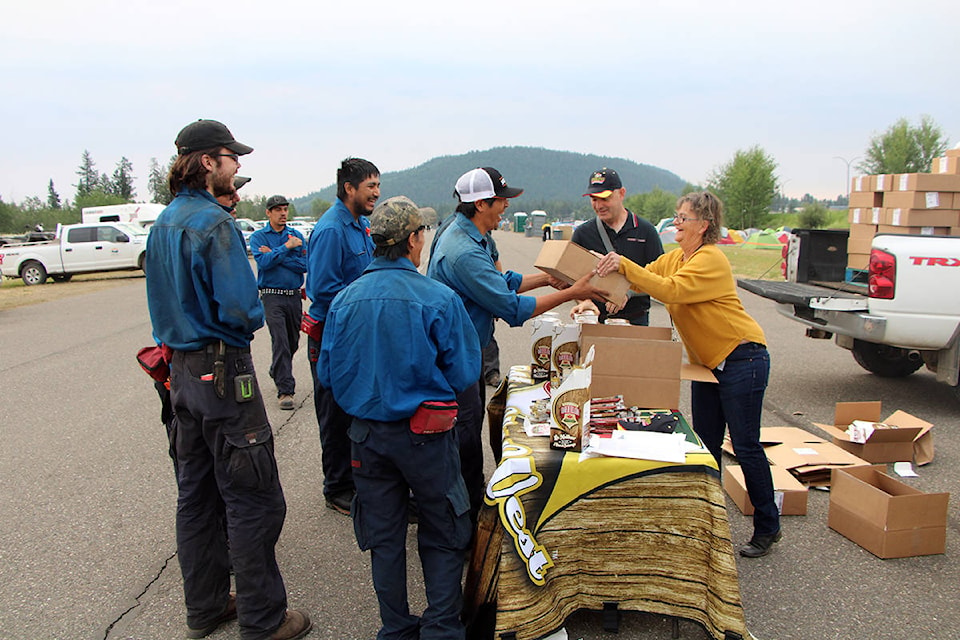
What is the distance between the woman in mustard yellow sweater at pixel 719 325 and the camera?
3.43m

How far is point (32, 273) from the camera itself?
73.0 ft

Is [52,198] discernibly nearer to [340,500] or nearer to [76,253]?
[76,253]

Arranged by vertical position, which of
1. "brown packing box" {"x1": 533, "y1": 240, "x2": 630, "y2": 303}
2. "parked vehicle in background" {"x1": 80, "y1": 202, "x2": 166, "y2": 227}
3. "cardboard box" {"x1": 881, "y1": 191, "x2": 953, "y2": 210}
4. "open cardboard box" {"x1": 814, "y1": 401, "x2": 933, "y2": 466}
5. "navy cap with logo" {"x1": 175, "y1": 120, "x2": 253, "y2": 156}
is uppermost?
"parked vehicle in background" {"x1": 80, "y1": 202, "x2": 166, "y2": 227}

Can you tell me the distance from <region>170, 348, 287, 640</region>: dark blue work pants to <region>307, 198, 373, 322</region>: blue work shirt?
4.42 feet

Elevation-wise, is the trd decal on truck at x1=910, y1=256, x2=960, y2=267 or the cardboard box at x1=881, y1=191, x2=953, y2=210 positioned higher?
the cardboard box at x1=881, y1=191, x2=953, y2=210

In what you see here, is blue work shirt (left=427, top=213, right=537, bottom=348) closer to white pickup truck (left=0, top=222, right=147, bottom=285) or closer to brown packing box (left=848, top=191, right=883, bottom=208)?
brown packing box (left=848, top=191, right=883, bottom=208)

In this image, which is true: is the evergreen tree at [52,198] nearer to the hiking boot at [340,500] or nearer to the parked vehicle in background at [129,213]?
the parked vehicle in background at [129,213]

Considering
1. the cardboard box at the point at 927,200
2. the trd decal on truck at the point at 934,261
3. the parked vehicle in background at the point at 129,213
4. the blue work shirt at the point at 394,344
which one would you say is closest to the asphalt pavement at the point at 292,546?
the blue work shirt at the point at 394,344

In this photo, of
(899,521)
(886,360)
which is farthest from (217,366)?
(886,360)

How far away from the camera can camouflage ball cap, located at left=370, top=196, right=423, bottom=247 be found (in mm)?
2787

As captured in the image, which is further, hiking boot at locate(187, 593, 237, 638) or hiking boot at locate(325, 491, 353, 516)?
hiking boot at locate(325, 491, 353, 516)

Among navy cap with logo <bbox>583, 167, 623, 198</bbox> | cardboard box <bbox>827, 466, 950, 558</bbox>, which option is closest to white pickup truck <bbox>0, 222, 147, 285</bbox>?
navy cap with logo <bbox>583, 167, 623, 198</bbox>

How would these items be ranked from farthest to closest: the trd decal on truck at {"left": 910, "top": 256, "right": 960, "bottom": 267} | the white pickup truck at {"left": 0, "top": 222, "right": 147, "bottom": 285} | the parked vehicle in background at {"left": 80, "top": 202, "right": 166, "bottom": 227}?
the parked vehicle in background at {"left": 80, "top": 202, "right": 166, "bottom": 227}, the white pickup truck at {"left": 0, "top": 222, "right": 147, "bottom": 285}, the trd decal on truck at {"left": 910, "top": 256, "right": 960, "bottom": 267}

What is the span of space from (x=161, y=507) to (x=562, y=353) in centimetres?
292
